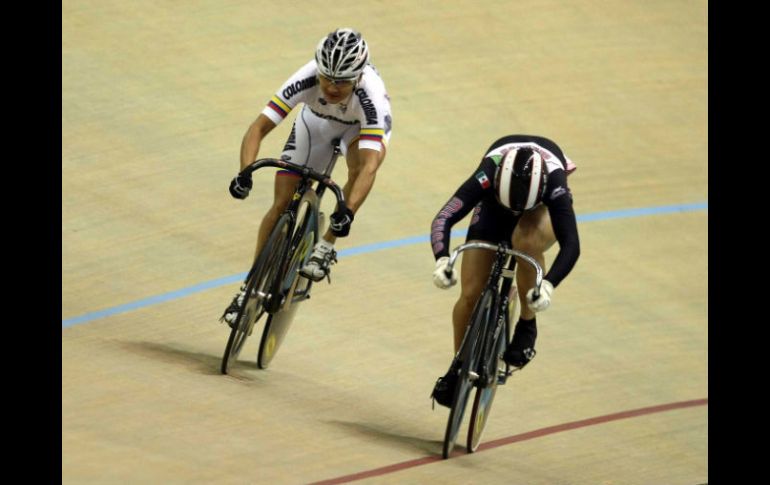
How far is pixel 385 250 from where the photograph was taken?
7.77 metres

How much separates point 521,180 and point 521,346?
760 mm

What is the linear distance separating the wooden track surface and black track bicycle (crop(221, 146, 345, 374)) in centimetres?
21

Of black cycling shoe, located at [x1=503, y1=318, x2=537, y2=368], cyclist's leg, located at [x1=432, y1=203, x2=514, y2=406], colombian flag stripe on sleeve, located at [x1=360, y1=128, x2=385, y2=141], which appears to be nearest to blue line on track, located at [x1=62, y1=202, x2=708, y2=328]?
colombian flag stripe on sleeve, located at [x1=360, y1=128, x2=385, y2=141]

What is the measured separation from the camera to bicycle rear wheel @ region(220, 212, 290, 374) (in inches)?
223

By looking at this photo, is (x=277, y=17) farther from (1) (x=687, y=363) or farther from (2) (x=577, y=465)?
(2) (x=577, y=465)

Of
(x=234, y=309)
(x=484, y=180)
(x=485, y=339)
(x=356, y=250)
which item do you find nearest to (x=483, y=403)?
(x=485, y=339)

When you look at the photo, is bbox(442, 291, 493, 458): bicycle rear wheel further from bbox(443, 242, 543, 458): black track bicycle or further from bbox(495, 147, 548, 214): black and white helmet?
bbox(495, 147, 548, 214): black and white helmet

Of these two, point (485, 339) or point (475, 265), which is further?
point (475, 265)

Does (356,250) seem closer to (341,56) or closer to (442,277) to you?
(341,56)

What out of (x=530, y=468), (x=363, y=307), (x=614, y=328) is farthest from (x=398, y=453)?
(x=614, y=328)

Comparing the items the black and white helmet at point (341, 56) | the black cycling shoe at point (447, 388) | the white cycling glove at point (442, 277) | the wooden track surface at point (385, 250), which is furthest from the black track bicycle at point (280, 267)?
the black cycling shoe at point (447, 388)

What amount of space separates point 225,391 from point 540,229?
1.47 metres

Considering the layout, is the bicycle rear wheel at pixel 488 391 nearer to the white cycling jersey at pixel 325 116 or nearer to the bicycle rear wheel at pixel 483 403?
the bicycle rear wheel at pixel 483 403

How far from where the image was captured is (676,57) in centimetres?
1053
